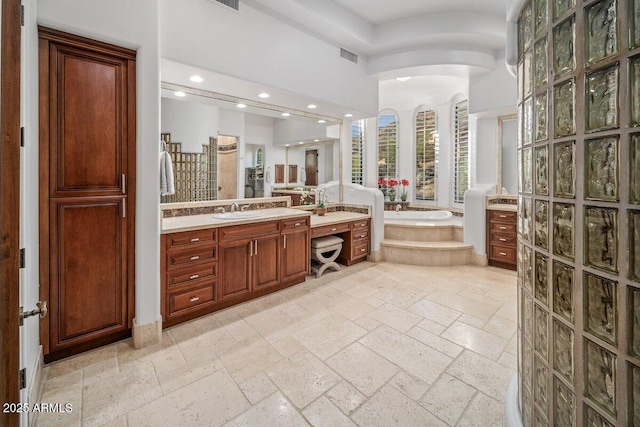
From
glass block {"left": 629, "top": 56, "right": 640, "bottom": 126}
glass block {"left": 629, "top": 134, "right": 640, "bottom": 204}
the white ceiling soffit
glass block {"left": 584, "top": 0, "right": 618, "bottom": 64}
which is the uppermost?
the white ceiling soffit

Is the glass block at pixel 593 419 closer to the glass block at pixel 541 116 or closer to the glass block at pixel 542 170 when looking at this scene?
the glass block at pixel 542 170

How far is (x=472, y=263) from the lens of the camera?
464 centimetres

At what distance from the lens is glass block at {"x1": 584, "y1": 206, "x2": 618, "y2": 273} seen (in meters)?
0.84

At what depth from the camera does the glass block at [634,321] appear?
0.79 metres

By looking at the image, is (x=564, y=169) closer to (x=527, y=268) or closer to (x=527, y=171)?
(x=527, y=171)

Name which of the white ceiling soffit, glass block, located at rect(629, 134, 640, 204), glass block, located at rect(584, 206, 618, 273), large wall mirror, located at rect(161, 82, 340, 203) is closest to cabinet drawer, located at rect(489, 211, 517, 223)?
the white ceiling soffit

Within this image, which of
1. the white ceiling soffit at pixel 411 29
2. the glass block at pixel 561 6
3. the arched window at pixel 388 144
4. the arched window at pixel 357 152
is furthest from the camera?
the arched window at pixel 388 144

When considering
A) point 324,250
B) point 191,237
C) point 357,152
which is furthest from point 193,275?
point 357,152

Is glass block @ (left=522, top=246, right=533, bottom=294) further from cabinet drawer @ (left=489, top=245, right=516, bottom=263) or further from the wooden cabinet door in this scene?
cabinet drawer @ (left=489, top=245, right=516, bottom=263)

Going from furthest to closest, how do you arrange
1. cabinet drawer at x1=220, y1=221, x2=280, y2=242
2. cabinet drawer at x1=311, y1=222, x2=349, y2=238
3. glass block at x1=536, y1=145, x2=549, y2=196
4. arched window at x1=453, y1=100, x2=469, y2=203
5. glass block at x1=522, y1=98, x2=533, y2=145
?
arched window at x1=453, y1=100, x2=469, y2=203
cabinet drawer at x1=311, y1=222, x2=349, y2=238
cabinet drawer at x1=220, y1=221, x2=280, y2=242
glass block at x1=522, y1=98, x2=533, y2=145
glass block at x1=536, y1=145, x2=549, y2=196

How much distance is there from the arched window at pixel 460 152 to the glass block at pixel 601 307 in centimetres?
556

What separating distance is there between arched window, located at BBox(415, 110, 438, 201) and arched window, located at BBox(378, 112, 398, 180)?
53 cm

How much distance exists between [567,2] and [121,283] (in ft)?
9.82

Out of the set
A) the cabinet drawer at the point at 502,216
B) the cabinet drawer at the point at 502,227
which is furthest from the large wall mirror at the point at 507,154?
the cabinet drawer at the point at 502,227
